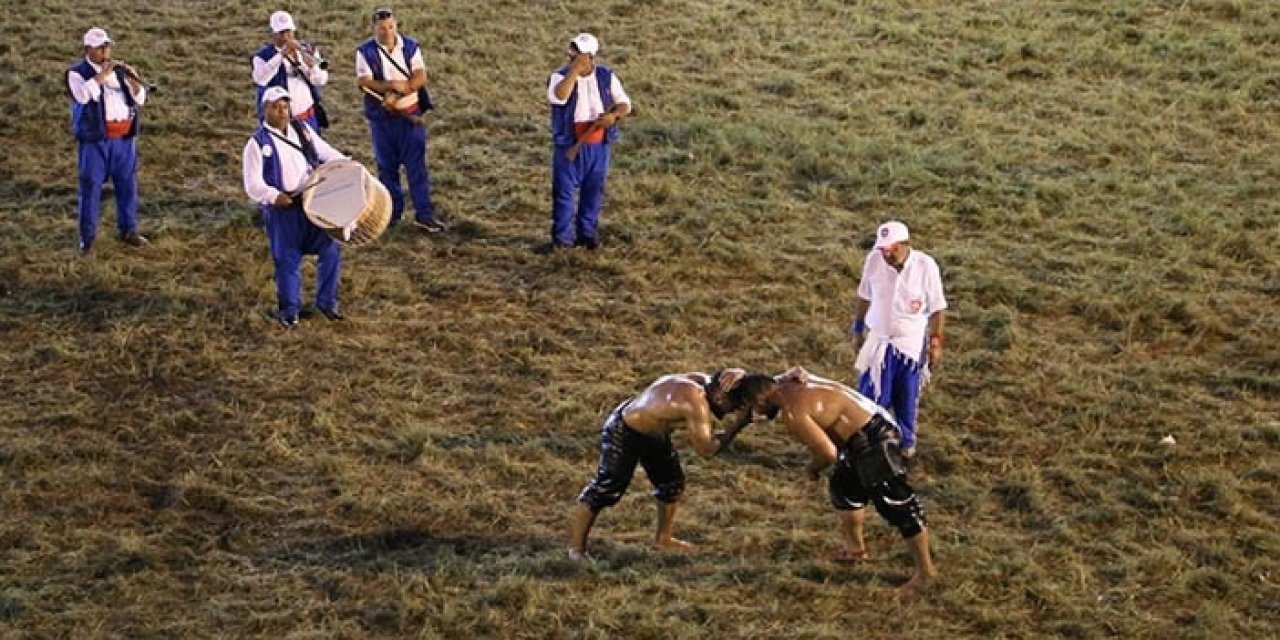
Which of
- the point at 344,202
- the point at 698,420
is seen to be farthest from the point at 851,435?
the point at 344,202

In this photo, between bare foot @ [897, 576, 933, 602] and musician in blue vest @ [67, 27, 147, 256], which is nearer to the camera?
bare foot @ [897, 576, 933, 602]

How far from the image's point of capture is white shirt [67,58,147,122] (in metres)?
14.1

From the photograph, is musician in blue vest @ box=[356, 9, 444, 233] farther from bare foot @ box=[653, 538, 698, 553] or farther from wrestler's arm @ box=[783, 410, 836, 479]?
wrestler's arm @ box=[783, 410, 836, 479]

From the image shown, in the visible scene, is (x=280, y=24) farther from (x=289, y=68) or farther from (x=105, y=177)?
(x=105, y=177)

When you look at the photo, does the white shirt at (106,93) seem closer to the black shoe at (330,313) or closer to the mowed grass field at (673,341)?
the mowed grass field at (673,341)

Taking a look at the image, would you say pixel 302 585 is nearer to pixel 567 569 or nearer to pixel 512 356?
pixel 567 569

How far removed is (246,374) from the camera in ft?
42.0

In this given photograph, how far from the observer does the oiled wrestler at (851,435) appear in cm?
941

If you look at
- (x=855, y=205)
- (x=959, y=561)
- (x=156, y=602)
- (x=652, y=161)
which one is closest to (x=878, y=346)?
(x=959, y=561)

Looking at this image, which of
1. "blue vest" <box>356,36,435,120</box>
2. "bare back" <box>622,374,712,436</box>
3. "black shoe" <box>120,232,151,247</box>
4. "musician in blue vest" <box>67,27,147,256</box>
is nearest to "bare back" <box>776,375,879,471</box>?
"bare back" <box>622,374,712,436</box>

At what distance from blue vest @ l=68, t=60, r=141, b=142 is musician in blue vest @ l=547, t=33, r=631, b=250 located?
10.6ft

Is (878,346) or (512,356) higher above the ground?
(878,346)

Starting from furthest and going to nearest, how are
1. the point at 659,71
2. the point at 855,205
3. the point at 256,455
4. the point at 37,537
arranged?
1. the point at 659,71
2. the point at 855,205
3. the point at 256,455
4. the point at 37,537

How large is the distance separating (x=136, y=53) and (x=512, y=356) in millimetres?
9315
